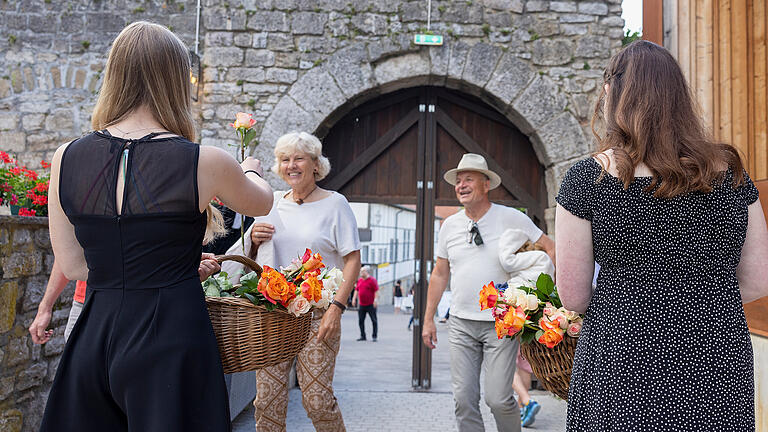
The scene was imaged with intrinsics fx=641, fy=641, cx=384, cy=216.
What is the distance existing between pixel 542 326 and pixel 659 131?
698mm

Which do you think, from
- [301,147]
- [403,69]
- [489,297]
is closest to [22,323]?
[301,147]

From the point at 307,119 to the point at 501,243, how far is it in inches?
115

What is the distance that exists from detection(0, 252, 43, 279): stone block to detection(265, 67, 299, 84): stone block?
3.04 m

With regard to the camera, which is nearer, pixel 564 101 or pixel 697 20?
pixel 697 20

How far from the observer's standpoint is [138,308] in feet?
5.29

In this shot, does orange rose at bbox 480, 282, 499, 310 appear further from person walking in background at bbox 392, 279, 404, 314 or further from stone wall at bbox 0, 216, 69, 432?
person walking in background at bbox 392, 279, 404, 314

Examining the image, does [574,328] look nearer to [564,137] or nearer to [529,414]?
[529,414]

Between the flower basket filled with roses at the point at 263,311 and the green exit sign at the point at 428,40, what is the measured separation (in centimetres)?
410

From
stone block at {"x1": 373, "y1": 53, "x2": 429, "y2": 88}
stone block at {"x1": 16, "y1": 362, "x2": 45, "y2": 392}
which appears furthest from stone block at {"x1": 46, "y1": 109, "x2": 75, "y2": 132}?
stone block at {"x1": 16, "y1": 362, "x2": 45, "y2": 392}

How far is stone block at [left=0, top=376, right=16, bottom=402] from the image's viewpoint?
3205mm

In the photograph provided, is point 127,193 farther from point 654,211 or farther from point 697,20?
point 697,20

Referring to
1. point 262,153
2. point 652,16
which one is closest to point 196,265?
point 652,16

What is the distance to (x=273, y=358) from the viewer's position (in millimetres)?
2059

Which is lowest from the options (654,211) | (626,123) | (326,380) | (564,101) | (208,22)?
(326,380)
